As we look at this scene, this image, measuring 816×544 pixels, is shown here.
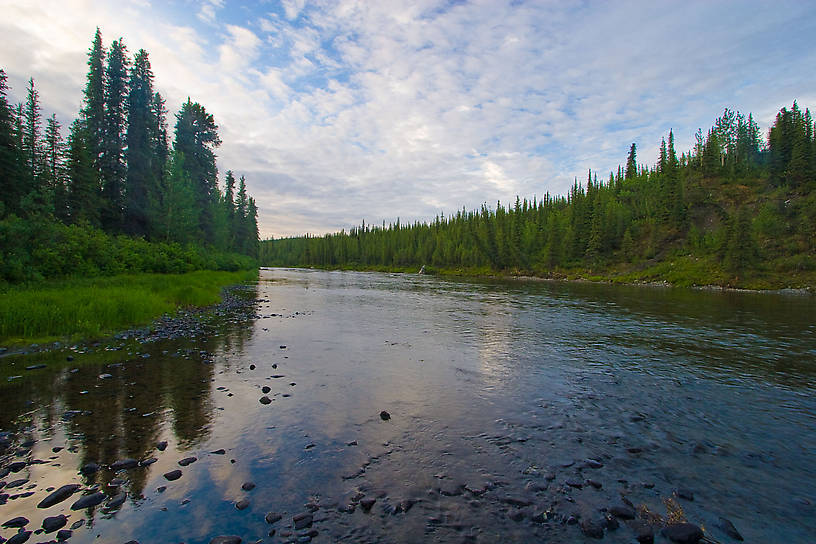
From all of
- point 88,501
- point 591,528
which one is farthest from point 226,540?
point 591,528

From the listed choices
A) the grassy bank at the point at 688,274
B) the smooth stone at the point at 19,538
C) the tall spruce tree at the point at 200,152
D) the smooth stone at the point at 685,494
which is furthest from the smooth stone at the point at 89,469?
the grassy bank at the point at 688,274

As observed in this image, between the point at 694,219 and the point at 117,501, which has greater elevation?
the point at 694,219

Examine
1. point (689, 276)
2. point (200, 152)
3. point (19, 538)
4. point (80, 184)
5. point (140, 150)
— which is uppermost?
point (200, 152)

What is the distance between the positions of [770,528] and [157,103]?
81669 mm

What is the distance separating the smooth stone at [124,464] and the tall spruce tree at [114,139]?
170 ft

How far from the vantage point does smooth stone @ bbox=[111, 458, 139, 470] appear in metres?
7.26

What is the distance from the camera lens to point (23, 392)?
1082 centimetres

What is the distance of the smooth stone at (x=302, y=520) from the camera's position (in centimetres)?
583

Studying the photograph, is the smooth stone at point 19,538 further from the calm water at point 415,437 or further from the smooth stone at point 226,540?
the smooth stone at point 226,540

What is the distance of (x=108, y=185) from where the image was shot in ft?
163

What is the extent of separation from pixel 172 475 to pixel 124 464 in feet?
3.78

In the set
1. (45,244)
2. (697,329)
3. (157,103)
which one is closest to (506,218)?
(157,103)

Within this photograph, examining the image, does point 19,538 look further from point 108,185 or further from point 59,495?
point 108,185

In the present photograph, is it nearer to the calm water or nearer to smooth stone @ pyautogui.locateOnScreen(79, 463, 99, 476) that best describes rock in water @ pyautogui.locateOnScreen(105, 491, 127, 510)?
the calm water
